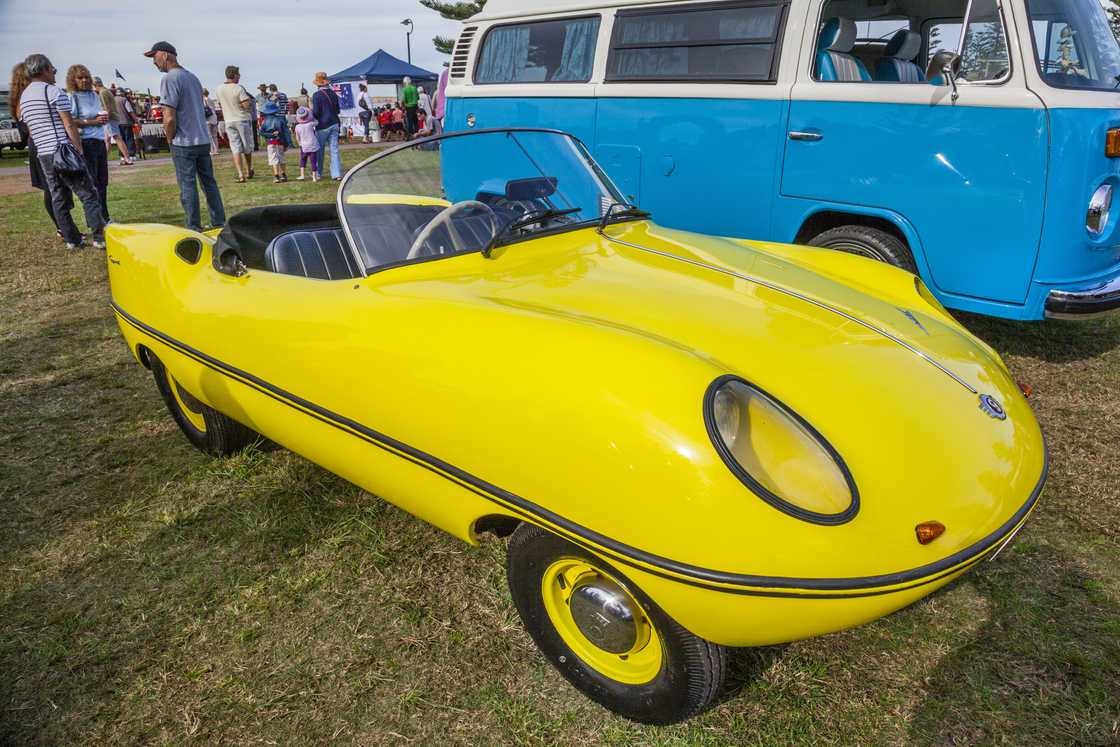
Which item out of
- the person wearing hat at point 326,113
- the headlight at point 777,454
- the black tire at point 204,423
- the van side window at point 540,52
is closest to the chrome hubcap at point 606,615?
the headlight at point 777,454

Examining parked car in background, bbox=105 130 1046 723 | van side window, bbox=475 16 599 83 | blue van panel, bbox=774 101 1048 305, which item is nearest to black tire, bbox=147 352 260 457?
parked car in background, bbox=105 130 1046 723

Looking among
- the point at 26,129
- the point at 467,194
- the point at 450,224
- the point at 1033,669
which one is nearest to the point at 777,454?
the point at 1033,669

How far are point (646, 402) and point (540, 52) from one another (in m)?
4.58

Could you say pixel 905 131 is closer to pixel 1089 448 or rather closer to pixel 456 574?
pixel 1089 448

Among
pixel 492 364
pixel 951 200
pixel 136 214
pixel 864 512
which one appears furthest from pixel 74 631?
pixel 136 214

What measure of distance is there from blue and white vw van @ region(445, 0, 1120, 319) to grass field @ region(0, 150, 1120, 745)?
3.34 ft

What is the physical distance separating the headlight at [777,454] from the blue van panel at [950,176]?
2680mm

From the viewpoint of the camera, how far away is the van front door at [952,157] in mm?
3465

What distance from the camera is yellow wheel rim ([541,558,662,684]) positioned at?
173 centimetres

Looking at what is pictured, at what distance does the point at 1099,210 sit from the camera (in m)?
3.53

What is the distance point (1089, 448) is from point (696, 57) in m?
3.04

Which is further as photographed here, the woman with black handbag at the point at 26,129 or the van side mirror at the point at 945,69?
the woman with black handbag at the point at 26,129

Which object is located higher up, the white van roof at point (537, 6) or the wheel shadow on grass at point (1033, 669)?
the white van roof at point (537, 6)

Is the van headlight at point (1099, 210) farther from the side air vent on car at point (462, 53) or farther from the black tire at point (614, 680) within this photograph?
the side air vent on car at point (462, 53)
